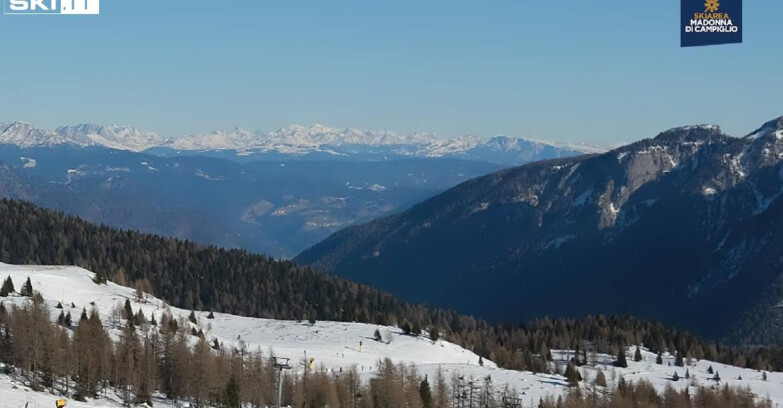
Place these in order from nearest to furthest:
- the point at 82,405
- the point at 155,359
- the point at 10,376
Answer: the point at 82,405 → the point at 10,376 → the point at 155,359

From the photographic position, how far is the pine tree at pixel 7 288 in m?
178

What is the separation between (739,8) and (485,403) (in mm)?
80651

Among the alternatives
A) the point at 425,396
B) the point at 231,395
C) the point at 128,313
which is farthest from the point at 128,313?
the point at 425,396

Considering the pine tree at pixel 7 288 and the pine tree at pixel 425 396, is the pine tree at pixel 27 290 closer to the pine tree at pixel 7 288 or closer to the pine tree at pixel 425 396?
the pine tree at pixel 7 288

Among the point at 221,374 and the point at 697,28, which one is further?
the point at 697,28

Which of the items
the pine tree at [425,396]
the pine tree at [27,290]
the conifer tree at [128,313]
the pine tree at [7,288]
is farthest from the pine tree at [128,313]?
the pine tree at [425,396]

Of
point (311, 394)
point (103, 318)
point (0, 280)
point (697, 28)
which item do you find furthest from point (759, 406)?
point (0, 280)

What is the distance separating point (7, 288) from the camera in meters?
180

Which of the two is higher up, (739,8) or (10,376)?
(739,8)

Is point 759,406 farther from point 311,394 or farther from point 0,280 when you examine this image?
point 0,280

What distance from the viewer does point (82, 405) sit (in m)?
107

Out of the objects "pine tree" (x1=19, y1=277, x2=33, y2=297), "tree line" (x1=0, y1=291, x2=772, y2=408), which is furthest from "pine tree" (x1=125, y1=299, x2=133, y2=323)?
"pine tree" (x1=19, y1=277, x2=33, y2=297)

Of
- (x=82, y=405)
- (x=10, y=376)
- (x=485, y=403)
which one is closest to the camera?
(x=82, y=405)

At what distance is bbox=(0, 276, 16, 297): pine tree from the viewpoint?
17800 centimetres
